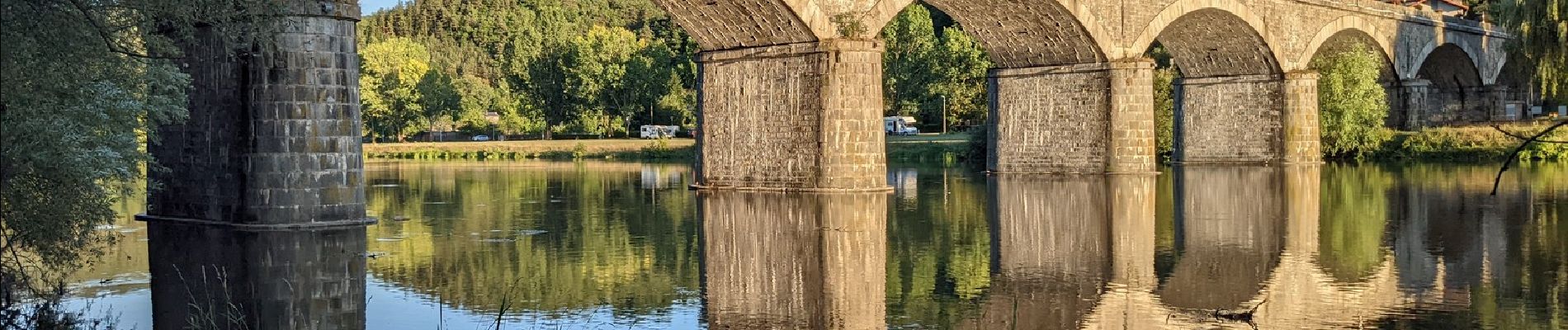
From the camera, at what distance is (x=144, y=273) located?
57.0 ft

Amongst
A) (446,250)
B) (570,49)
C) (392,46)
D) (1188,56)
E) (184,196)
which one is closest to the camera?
(446,250)

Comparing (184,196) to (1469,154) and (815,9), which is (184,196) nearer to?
(815,9)

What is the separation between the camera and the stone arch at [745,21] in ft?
109

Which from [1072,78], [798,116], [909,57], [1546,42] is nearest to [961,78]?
[909,57]

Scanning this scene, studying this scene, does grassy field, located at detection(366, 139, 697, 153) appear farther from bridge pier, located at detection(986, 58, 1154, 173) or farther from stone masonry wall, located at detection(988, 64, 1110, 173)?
bridge pier, located at detection(986, 58, 1154, 173)

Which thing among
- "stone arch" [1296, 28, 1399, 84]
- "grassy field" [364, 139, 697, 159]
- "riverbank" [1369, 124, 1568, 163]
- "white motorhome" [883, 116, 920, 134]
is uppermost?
"stone arch" [1296, 28, 1399, 84]

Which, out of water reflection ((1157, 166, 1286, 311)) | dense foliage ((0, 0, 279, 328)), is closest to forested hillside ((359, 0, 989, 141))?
water reflection ((1157, 166, 1286, 311))

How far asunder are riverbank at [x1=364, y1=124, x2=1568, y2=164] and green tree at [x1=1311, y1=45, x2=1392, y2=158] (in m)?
1.32

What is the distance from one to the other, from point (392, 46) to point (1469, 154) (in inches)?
2954

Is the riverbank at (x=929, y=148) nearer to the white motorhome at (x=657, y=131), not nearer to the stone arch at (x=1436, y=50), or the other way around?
the stone arch at (x=1436, y=50)

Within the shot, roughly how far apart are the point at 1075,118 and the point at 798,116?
13.9 m

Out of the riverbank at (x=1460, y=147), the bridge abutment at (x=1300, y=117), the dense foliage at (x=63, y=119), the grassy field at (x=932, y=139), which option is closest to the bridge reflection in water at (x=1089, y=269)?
the dense foliage at (x=63, y=119)

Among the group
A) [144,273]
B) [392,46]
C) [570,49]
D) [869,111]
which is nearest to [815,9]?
[869,111]

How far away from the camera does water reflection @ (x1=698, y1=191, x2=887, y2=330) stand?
13375mm
